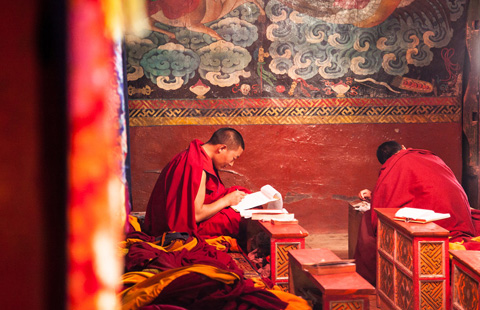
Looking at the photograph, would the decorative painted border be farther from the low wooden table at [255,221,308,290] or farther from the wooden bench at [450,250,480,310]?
the wooden bench at [450,250,480,310]

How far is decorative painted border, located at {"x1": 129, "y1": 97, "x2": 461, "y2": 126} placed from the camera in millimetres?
5781

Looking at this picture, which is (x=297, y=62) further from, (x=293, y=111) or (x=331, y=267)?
(x=331, y=267)

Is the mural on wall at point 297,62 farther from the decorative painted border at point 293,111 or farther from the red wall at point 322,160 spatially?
the red wall at point 322,160

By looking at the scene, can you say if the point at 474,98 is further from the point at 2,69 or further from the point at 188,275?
the point at 2,69

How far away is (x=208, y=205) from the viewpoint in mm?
3777

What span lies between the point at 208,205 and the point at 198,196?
0.42 ft

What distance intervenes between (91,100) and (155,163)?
5.51 metres

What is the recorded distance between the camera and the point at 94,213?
39cm

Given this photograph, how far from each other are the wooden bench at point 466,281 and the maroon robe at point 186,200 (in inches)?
70.2

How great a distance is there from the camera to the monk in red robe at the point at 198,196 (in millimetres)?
3662

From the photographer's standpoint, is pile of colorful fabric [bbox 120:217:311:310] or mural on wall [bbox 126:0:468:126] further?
mural on wall [bbox 126:0:468:126]

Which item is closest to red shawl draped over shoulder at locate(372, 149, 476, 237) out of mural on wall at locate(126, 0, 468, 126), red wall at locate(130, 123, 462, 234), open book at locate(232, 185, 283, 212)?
open book at locate(232, 185, 283, 212)

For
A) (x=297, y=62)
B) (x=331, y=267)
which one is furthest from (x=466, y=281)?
(x=297, y=62)

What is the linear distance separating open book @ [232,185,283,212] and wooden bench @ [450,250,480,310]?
152 centimetres
